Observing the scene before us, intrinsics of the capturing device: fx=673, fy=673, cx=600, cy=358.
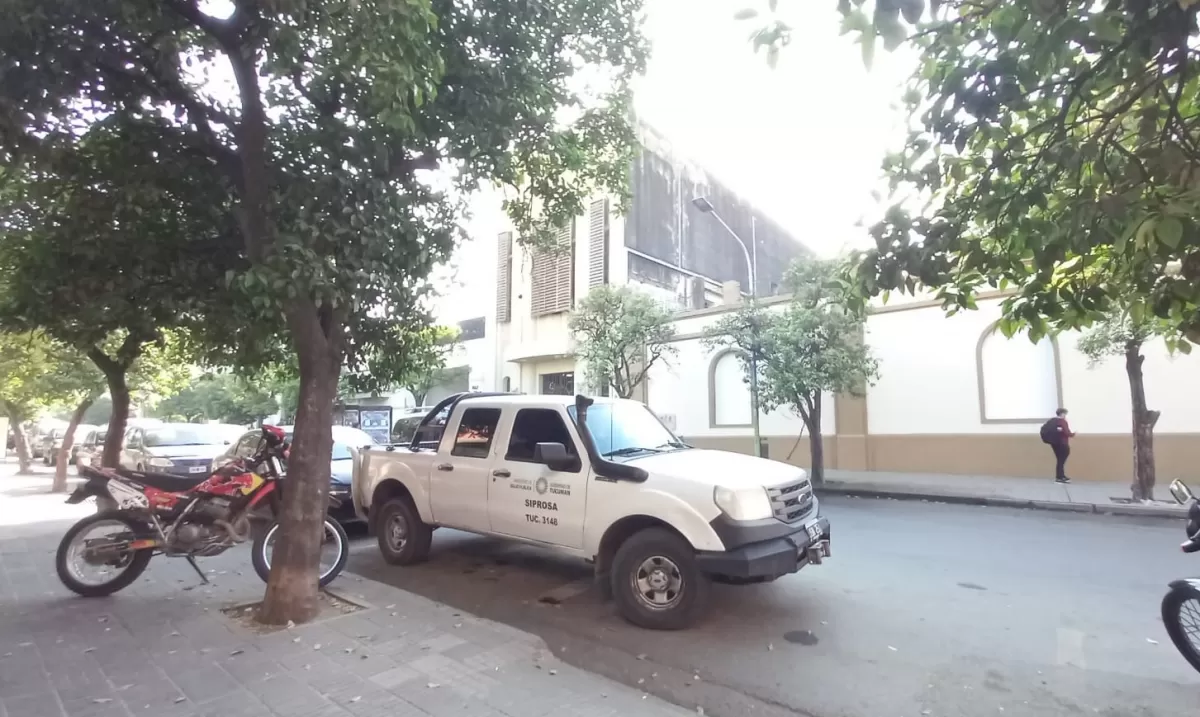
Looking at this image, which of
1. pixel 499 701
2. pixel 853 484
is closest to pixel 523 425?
pixel 499 701

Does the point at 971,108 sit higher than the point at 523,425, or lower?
higher

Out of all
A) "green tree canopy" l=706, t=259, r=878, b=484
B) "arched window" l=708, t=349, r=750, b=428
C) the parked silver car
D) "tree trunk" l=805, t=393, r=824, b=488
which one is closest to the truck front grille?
"green tree canopy" l=706, t=259, r=878, b=484

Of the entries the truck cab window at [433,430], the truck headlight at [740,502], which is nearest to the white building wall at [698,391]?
the truck cab window at [433,430]

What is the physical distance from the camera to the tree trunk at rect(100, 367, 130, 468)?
11117mm

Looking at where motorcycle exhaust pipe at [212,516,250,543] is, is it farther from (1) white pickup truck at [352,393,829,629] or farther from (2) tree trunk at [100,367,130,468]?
(2) tree trunk at [100,367,130,468]

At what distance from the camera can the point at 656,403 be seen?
21.4m

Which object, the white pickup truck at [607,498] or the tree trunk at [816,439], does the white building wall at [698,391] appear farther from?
the white pickup truck at [607,498]

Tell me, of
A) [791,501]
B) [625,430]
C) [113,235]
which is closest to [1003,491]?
[791,501]

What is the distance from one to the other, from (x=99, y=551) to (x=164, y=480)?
79cm

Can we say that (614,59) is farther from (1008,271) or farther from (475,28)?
(1008,271)

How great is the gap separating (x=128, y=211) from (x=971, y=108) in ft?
22.1

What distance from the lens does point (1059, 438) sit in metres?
13.8

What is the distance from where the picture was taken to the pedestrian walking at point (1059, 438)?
1382 centimetres

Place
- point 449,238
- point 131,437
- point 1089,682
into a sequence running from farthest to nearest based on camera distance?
point 131,437
point 449,238
point 1089,682
